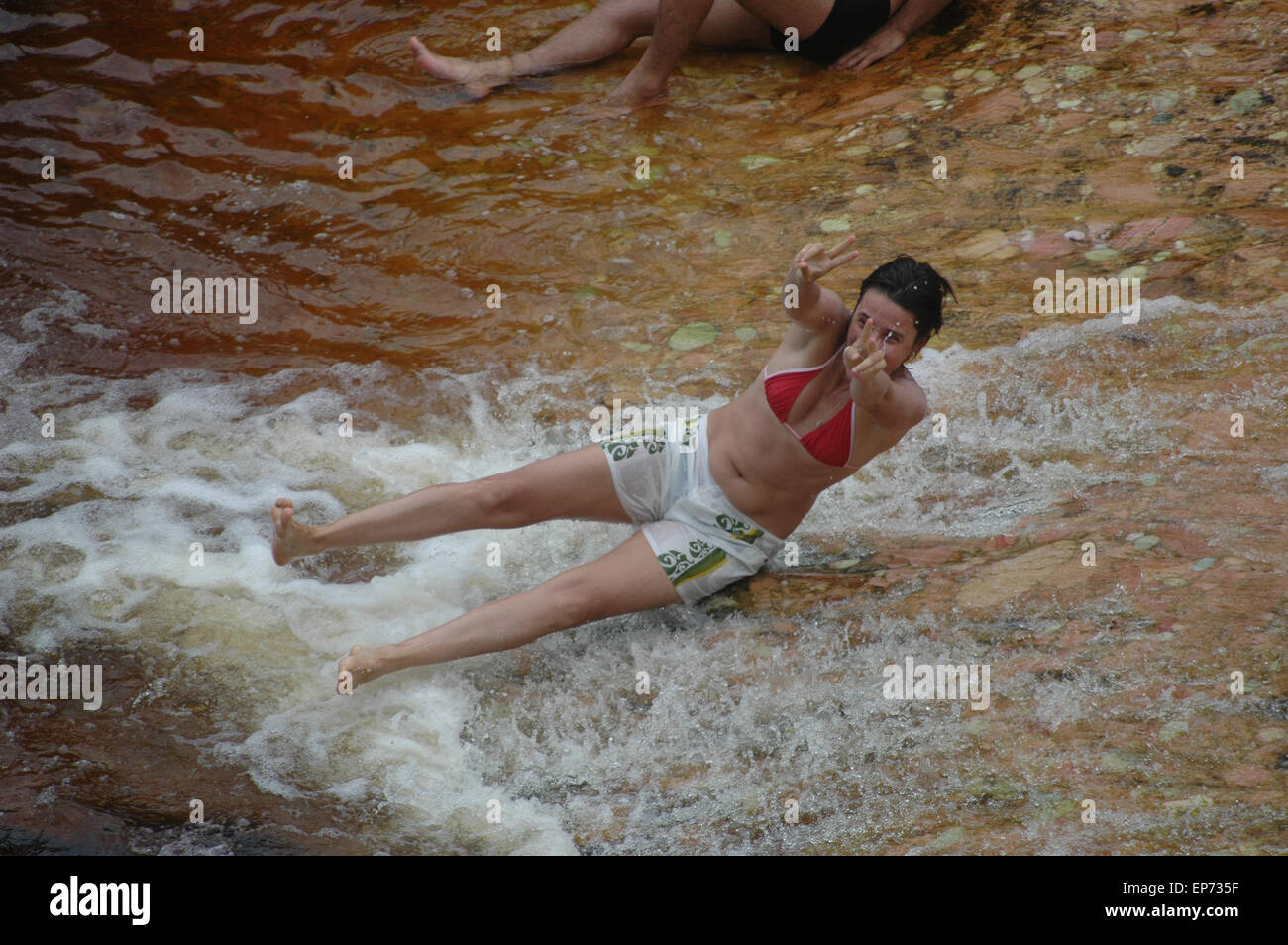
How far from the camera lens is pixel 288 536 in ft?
11.6

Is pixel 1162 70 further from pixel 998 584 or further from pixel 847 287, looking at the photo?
pixel 998 584

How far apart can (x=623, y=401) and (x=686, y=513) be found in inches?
46.6

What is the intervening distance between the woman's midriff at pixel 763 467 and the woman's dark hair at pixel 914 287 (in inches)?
20.3

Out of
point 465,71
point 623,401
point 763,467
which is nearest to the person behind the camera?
point 763,467

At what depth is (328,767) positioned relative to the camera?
10.7 ft

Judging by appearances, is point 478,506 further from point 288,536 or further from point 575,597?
point 288,536

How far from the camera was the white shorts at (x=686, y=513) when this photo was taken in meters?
3.61

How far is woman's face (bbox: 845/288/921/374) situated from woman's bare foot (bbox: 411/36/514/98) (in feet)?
12.7

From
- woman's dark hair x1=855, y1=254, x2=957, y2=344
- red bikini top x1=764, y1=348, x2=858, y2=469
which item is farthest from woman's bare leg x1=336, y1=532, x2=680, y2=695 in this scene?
woman's dark hair x1=855, y1=254, x2=957, y2=344

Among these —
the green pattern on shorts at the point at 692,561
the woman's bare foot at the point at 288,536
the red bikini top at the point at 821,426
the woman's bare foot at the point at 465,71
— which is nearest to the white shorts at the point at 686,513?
the green pattern on shorts at the point at 692,561

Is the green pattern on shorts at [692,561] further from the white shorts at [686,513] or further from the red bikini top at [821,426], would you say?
the red bikini top at [821,426]

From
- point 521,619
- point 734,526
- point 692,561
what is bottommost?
point 521,619

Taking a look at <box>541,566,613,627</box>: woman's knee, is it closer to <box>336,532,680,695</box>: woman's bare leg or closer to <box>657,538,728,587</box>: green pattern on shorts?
<box>336,532,680,695</box>: woman's bare leg

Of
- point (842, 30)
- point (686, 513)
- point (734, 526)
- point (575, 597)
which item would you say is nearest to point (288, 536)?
point (575, 597)
